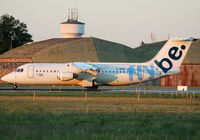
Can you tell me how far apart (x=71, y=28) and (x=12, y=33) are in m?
27.0

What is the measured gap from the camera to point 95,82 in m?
50.0

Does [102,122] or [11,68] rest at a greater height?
[11,68]

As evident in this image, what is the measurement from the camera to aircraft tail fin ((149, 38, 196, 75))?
49.1m

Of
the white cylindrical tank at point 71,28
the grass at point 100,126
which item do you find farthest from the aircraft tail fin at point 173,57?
the white cylindrical tank at point 71,28

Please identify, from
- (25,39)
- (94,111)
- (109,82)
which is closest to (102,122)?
(94,111)

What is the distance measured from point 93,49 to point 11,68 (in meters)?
15.1

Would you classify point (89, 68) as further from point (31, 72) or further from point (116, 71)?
point (31, 72)

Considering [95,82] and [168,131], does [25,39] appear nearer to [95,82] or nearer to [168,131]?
[95,82]

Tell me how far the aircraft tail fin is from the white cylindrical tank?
145 ft

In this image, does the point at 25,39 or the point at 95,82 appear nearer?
the point at 95,82

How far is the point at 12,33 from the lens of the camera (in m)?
111

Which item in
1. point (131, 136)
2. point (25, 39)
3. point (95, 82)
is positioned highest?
point (25, 39)

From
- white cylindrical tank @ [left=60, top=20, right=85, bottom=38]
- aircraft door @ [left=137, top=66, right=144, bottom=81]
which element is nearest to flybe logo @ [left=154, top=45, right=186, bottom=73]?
aircraft door @ [left=137, top=66, right=144, bottom=81]

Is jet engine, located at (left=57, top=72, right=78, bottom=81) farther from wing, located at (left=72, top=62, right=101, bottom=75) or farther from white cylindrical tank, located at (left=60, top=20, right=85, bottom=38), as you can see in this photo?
white cylindrical tank, located at (left=60, top=20, right=85, bottom=38)
